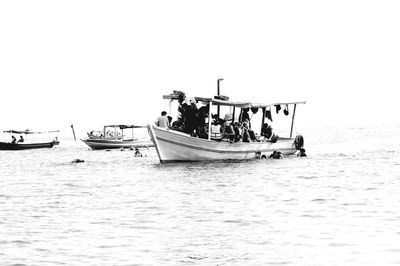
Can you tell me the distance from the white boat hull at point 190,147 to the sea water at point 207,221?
5.34m

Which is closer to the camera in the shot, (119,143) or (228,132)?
(228,132)

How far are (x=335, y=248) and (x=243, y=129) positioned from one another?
23407 millimetres

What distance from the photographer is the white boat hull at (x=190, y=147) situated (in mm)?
32125

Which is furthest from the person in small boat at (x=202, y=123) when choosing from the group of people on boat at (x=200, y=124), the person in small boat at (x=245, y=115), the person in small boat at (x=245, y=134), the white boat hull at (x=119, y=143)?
the white boat hull at (x=119, y=143)

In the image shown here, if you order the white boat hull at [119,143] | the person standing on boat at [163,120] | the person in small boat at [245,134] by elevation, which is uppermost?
the person standing on boat at [163,120]

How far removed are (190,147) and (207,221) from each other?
704 inches

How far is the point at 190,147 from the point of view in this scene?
106 ft

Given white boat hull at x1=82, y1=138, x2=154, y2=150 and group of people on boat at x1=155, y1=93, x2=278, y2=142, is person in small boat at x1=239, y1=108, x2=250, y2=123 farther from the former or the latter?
white boat hull at x1=82, y1=138, x2=154, y2=150

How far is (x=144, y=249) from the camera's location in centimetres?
1160

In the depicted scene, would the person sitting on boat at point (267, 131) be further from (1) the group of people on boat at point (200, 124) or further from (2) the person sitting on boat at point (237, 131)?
(2) the person sitting on boat at point (237, 131)

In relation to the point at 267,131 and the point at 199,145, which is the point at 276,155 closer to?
the point at 267,131

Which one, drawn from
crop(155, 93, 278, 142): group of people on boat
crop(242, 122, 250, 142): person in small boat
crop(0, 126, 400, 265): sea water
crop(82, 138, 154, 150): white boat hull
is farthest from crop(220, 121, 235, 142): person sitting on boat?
crop(82, 138, 154, 150): white boat hull

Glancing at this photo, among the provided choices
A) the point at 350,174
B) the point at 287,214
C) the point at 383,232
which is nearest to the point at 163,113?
the point at 350,174

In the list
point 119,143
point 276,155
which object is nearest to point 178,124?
point 276,155
